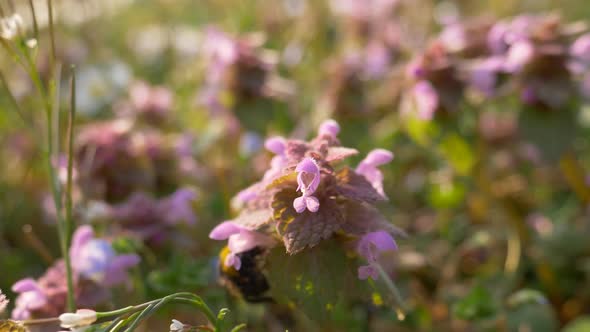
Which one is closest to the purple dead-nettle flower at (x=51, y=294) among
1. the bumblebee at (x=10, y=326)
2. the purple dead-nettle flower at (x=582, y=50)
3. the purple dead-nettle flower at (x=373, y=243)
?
the bumblebee at (x=10, y=326)

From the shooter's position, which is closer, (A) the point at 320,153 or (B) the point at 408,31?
(A) the point at 320,153

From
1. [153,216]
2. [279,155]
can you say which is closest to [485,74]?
[279,155]

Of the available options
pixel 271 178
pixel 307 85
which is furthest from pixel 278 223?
pixel 307 85

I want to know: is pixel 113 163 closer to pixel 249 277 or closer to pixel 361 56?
pixel 249 277

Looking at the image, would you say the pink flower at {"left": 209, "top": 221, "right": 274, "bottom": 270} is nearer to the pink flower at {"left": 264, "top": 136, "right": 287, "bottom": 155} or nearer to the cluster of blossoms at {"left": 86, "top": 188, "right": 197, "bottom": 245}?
the pink flower at {"left": 264, "top": 136, "right": 287, "bottom": 155}

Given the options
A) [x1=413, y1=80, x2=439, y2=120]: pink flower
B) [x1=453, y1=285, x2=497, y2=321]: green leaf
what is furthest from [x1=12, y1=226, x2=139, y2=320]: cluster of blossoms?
[x1=413, y1=80, x2=439, y2=120]: pink flower

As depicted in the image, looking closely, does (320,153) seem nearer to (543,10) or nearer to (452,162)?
(452,162)
